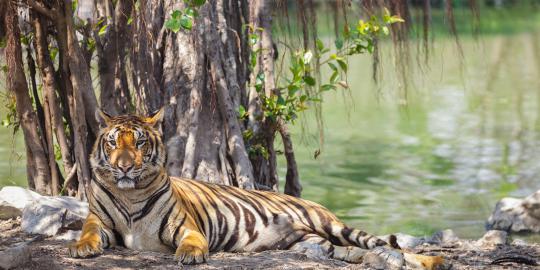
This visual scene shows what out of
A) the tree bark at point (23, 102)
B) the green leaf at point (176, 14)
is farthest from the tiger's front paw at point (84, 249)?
the tree bark at point (23, 102)

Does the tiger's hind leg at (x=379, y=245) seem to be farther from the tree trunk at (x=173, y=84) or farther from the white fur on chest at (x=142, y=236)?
the white fur on chest at (x=142, y=236)

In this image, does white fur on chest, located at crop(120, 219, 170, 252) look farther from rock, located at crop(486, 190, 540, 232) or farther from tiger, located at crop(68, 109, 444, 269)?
rock, located at crop(486, 190, 540, 232)

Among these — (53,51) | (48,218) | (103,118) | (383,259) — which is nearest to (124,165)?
(103,118)

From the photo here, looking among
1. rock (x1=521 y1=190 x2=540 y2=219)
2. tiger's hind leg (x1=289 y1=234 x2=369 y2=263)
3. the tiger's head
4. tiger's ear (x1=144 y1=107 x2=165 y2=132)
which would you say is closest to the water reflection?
rock (x1=521 y1=190 x2=540 y2=219)

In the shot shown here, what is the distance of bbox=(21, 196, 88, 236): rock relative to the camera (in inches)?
251

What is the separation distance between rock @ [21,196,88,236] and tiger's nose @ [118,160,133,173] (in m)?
0.87

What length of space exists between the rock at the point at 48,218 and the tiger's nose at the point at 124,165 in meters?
0.87

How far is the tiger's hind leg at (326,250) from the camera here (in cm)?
617

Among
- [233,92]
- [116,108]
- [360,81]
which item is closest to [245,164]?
[233,92]

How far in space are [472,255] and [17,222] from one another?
3.18m

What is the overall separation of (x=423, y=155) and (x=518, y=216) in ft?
14.2

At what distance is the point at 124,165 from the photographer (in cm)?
571

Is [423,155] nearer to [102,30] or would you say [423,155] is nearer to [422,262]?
[102,30]

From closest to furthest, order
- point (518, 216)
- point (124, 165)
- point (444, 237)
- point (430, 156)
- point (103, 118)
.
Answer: point (124, 165) → point (103, 118) → point (444, 237) → point (518, 216) → point (430, 156)
